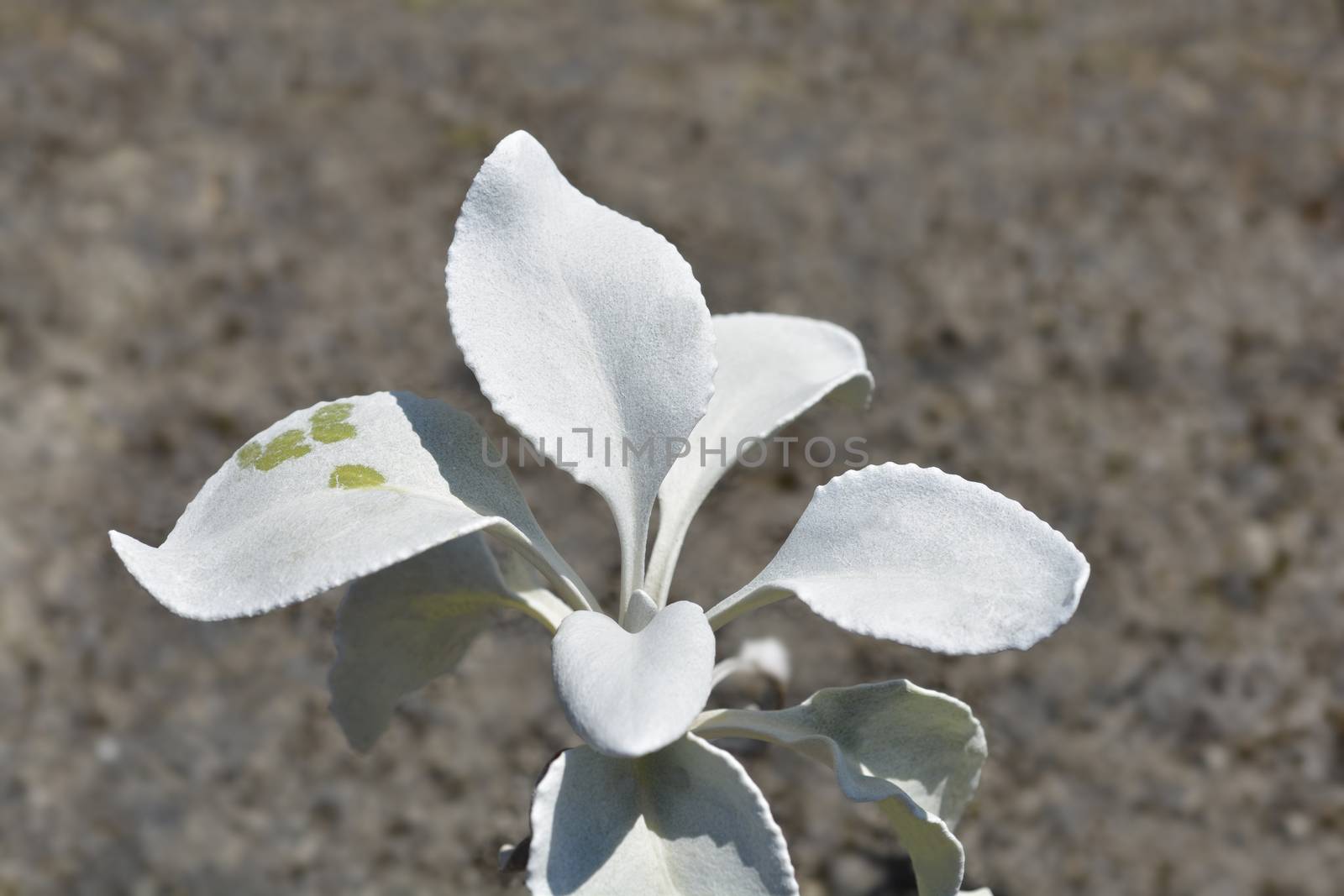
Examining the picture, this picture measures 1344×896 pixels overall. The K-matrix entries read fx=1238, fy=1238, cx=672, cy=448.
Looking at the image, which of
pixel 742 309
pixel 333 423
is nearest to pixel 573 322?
pixel 333 423

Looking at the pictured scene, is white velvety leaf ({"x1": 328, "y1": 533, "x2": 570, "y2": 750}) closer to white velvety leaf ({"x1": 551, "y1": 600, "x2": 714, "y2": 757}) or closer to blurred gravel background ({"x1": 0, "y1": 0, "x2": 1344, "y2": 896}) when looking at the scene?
white velvety leaf ({"x1": 551, "y1": 600, "x2": 714, "y2": 757})

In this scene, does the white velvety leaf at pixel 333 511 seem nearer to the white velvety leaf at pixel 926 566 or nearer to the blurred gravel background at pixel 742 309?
the white velvety leaf at pixel 926 566

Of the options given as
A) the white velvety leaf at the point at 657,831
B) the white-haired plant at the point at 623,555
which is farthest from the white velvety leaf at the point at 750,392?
the white velvety leaf at the point at 657,831

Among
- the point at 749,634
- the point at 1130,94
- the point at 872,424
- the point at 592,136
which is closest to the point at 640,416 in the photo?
the point at 749,634

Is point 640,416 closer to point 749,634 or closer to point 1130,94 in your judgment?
point 749,634

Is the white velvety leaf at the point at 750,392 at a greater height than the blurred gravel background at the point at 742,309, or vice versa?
the white velvety leaf at the point at 750,392

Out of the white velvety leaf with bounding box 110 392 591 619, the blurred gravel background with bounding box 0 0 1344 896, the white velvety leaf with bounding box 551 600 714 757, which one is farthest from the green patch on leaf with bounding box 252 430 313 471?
the blurred gravel background with bounding box 0 0 1344 896
